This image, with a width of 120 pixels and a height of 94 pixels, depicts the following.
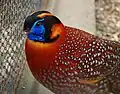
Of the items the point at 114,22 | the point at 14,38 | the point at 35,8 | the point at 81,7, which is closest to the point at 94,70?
the point at 14,38

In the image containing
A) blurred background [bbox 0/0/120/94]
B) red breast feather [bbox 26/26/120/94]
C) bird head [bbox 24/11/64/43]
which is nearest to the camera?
bird head [bbox 24/11/64/43]

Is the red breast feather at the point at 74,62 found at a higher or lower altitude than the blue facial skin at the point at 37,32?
lower

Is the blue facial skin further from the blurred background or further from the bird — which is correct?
the blurred background

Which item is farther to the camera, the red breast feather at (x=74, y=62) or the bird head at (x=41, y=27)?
the red breast feather at (x=74, y=62)

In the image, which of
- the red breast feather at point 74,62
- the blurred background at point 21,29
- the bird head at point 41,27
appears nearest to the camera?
the bird head at point 41,27

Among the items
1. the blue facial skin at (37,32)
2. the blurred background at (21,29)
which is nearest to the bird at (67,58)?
the blue facial skin at (37,32)

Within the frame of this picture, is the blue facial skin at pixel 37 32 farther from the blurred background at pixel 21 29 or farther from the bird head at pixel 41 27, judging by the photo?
the blurred background at pixel 21 29

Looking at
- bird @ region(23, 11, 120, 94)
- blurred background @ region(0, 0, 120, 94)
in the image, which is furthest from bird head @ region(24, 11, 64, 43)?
blurred background @ region(0, 0, 120, 94)

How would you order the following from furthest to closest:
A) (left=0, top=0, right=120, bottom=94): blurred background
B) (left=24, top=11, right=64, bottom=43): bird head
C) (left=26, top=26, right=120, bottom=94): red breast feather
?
(left=0, top=0, right=120, bottom=94): blurred background → (left=26, top=26, right=120, bottom=94): red breast feather → (left=24, top=11, right=64, bottom=43): bird head

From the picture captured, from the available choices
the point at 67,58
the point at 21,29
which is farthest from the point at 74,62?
the point at 21,29
